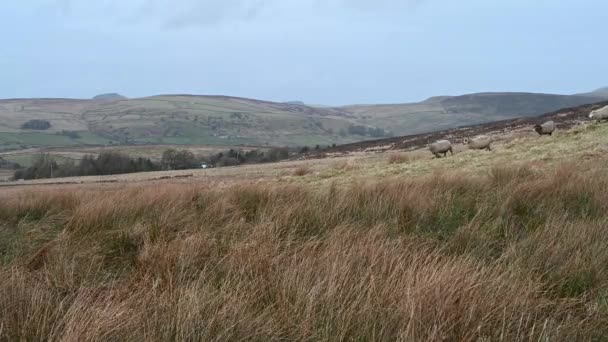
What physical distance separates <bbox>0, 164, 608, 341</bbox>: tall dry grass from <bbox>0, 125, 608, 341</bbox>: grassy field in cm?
1

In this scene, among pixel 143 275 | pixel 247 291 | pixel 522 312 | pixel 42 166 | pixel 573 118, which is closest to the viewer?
pixel 522 312

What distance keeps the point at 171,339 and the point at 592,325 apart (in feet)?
6.07

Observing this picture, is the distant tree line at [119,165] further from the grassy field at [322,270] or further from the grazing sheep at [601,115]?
the grassy field at [322,270]

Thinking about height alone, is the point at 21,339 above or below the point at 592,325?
above

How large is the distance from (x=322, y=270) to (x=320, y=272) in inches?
1.8

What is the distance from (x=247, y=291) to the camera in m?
2.74

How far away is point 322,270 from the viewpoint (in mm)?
2979

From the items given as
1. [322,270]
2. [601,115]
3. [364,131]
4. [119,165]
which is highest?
[601,115]

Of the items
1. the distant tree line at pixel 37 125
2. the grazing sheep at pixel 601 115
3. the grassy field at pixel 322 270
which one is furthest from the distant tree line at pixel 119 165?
the distant tree line at pixel 37 125

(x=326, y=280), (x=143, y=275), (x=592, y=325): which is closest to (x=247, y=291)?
(x=326, y=280)

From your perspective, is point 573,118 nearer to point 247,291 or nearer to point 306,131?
point 247,291

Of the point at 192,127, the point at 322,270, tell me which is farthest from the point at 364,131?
the point at 322,270

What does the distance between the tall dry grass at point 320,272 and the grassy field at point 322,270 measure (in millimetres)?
11

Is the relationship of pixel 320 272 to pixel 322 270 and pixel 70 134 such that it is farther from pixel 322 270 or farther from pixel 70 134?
pixel 70 134
